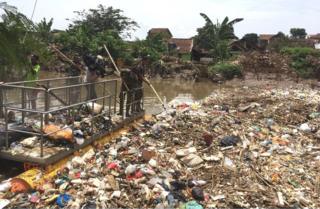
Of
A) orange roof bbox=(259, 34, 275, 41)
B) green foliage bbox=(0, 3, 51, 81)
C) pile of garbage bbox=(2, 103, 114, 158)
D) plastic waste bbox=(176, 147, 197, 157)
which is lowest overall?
plastic waste bbox=(176, 147, 197, 157)

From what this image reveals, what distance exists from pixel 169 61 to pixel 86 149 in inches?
1066

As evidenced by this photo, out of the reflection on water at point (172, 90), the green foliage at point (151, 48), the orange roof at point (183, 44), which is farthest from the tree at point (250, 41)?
the reflection on water at point (172, 90)

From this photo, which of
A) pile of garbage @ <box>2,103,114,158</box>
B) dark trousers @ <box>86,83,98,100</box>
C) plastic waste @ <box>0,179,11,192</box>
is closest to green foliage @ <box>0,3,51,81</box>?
pile of garbage @ <box>2,103,114,158</box>

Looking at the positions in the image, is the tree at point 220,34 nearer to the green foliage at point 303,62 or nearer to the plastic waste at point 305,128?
the green foliage at point 303,62

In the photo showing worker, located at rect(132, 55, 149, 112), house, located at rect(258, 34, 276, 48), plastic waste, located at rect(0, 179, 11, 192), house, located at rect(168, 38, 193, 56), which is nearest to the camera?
plastic waste, located at rect(0, 179, 11, 192)

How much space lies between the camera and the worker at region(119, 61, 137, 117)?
377 inches

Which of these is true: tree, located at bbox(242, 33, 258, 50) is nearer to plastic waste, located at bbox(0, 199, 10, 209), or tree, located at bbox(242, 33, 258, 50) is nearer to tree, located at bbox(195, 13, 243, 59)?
tree, located at bbox(195, 13, 243, 59)

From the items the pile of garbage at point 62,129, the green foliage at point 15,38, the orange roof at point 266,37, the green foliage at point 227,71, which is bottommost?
the green foliage at point 227,71

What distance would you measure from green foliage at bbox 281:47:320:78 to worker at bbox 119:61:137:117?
77.2ft

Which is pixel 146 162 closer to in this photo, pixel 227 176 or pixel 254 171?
pixel 227 176

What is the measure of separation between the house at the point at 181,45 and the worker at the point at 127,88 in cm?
3026

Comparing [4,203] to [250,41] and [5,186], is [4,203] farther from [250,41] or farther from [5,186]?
[250,41]

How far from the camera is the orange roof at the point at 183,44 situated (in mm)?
41847

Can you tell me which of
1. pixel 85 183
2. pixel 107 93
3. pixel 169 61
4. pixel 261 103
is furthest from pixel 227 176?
pixel 169 61
